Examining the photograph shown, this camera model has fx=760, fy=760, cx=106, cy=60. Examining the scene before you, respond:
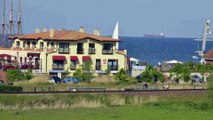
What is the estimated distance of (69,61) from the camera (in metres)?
84.8

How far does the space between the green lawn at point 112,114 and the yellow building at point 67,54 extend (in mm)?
37527

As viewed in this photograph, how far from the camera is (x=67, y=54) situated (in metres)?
85.1

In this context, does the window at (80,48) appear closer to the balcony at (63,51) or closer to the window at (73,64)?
the balcony at (63,51)

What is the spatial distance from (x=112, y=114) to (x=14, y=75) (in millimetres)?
33190

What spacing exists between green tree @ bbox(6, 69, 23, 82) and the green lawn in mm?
28218

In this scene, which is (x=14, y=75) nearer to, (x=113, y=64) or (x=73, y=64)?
(x=73, y=64)

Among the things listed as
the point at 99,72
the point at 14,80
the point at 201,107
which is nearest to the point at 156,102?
the point at 201,107

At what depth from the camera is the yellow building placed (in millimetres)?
83938

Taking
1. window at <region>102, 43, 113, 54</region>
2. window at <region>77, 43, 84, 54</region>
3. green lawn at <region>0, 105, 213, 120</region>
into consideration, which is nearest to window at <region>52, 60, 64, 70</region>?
window at <region>77, 43, 84, 54</region>

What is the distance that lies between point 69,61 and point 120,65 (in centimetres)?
632

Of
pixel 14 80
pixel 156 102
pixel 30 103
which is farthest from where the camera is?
pixel 14 80

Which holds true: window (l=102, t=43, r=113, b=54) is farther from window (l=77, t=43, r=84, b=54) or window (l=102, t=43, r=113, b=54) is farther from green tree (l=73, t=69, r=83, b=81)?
green tree (l=73, t=69, r=83, b=81)

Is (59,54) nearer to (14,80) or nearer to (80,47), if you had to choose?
(80,47)

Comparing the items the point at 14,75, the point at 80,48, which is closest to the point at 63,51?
the point at 80,48
